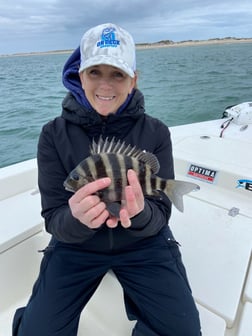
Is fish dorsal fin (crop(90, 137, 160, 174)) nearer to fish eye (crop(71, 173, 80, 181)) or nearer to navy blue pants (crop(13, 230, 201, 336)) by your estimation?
fish eye (crop(71, 173, 80, 181))

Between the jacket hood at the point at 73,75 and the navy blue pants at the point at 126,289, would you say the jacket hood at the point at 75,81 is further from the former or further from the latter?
the navy blue pants at the point at 126,289

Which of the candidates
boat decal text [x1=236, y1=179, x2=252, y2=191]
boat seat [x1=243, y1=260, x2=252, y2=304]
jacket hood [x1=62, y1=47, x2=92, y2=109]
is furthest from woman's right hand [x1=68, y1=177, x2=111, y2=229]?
boat decal text [x1=236, y1=179, x2=252, y2=191]

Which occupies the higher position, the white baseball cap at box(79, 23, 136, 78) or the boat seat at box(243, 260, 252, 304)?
the white baseball cap at box(79, 23, 136, 78)

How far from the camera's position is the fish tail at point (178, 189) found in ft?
4.23

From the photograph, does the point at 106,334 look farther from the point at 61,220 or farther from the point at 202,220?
the point at 202,220

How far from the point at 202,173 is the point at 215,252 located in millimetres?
916

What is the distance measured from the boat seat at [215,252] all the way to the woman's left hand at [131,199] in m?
0.71

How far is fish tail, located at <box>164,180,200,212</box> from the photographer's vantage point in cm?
129

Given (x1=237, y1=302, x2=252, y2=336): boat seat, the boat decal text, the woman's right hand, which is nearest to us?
the woman's right hand

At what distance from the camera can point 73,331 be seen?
Result: 148cm

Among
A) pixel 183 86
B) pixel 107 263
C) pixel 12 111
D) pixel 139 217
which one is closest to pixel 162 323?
pixel 107 263

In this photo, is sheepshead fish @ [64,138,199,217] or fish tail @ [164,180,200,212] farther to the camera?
fish tail @ [164,180,200,212]

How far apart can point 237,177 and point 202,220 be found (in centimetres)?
55

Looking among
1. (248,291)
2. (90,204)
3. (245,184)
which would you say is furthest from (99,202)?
(245,184)
